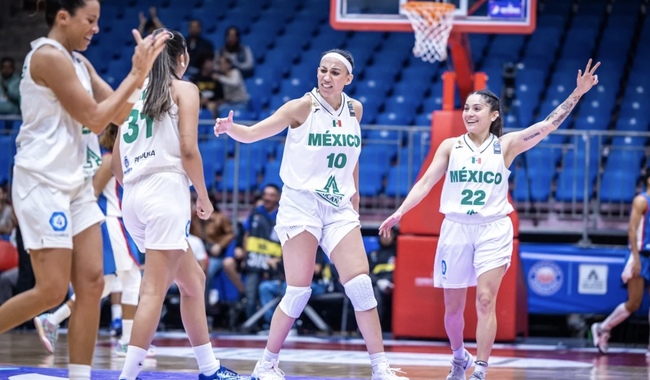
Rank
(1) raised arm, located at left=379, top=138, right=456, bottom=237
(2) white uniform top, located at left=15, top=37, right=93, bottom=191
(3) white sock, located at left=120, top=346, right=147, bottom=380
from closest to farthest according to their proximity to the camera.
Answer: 1. (2) white uniform top, located at left=15, top=37, right=93, bottom=191
2. (3) white sock, located at left=120, top=346, right=147, bottom=380
3. (1) raised arm, located at left=379, top=138, right=456, bottom=237

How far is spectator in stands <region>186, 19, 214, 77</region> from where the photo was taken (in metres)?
16.0

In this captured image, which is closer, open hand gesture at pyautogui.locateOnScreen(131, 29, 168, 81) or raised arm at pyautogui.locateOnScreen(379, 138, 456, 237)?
open hand gesture at pyautogui.locateOnScreen(131, 29, 168, 81)

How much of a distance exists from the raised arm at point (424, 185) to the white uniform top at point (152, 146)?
5.91 feet

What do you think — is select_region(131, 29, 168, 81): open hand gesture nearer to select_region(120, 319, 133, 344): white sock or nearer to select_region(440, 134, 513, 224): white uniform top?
select_region(440, 134, 513, 224): white uniform top

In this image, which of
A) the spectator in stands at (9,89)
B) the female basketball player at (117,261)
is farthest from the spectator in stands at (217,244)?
the spectator in stands at (9,89)

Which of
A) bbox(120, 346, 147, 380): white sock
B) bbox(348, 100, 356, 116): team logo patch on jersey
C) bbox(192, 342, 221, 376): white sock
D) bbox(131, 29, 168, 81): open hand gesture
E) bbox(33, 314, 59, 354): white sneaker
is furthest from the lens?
bbox(33, 314, 59, 354): white sneaker

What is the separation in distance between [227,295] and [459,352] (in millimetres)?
6407

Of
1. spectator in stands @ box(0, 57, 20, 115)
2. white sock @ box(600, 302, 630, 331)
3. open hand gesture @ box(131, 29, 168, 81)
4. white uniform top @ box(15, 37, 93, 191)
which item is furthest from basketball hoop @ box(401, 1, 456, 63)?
spectator in stands @ box(0, 57, 20, 115)

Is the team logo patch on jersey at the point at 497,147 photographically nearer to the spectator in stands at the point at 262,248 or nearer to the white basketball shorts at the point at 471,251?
the white basketball shorts at the point at 471,251

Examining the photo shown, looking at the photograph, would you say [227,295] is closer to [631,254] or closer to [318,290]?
[318,290]

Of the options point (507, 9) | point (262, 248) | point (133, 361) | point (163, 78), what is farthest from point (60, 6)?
point (262, 248)

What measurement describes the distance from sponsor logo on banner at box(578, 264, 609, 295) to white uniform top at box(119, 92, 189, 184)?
7.53m

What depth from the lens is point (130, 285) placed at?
30.9ft

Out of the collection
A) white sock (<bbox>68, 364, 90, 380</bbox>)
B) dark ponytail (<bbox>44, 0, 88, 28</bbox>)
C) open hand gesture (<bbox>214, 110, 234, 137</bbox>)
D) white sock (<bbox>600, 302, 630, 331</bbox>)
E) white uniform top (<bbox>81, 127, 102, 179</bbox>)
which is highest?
dark ponytail (<bbox>44, 0, 88, 28</bbox>)
